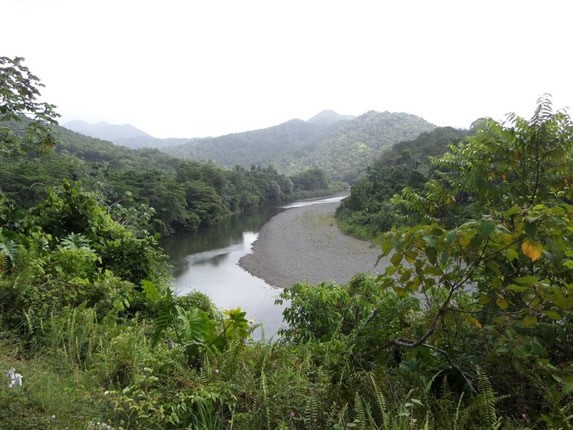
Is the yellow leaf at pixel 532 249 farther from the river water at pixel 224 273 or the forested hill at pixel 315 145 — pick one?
the forested hill at pixel 315 145

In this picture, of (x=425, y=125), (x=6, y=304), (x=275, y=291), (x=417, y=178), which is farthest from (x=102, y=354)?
(x=425, y=125)

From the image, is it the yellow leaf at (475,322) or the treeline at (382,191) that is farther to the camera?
the treeline at (382,191)

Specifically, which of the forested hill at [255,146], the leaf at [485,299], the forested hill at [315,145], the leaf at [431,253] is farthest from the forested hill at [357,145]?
the leaf at [431,253]

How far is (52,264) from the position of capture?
3879mm

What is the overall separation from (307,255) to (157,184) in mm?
15199

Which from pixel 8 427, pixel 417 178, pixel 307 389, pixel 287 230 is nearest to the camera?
pixel 8 427

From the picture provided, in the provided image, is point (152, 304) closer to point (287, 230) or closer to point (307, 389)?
point (307, 389)

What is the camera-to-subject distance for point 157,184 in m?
30.1

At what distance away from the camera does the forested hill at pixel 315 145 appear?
327 ft

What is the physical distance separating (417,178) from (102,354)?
91.4 ft

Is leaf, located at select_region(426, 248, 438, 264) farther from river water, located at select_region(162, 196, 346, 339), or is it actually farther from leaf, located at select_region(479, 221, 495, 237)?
river water, located at select_region(162, 196, 346, 339)

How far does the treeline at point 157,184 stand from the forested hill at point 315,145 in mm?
30743

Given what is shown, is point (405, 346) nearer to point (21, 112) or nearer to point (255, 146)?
point (21, 112)

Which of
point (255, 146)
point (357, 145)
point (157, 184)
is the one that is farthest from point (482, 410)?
point (255, 146)
